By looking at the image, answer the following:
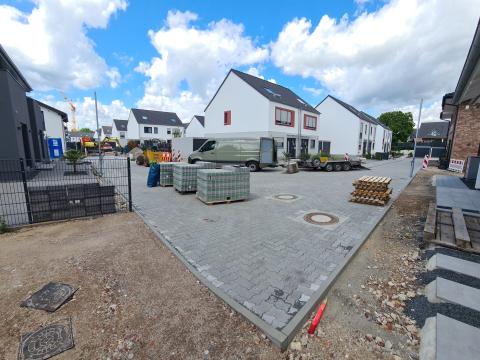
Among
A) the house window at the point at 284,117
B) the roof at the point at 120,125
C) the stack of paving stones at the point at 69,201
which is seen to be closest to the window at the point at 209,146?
the house window at the point at 284,117

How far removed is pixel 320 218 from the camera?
608 centimetres

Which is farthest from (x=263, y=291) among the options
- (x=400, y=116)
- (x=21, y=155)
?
(x=400, y=116)

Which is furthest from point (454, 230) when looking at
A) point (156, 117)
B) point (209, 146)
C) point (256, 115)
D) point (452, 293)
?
point (156, 117)

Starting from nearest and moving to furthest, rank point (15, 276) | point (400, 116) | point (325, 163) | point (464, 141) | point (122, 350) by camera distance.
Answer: point (122, 350) < point (15, 276) < point (464, 141) < point (325, 163) < point (400, 116)

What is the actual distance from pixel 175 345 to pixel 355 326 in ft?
6.48

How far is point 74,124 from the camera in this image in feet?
311

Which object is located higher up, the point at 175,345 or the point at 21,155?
the point at 21,155

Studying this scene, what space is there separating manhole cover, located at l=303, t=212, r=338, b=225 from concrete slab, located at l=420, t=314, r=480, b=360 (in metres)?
3.28

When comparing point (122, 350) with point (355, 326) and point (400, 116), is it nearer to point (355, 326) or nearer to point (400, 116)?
point (355, 326)

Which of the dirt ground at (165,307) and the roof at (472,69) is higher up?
the roof at (472,69)

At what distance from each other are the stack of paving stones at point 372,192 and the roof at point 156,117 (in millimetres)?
49189

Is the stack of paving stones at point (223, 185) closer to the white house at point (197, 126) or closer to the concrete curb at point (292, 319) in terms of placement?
the concrete curb at point (292, 319)

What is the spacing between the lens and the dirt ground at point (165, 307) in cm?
226

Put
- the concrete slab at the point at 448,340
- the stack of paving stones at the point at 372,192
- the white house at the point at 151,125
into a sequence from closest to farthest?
the concrete slab at the point at 448,340 → the stack of paving stones at the point at 372,192 → the white house at the point at 151,125
